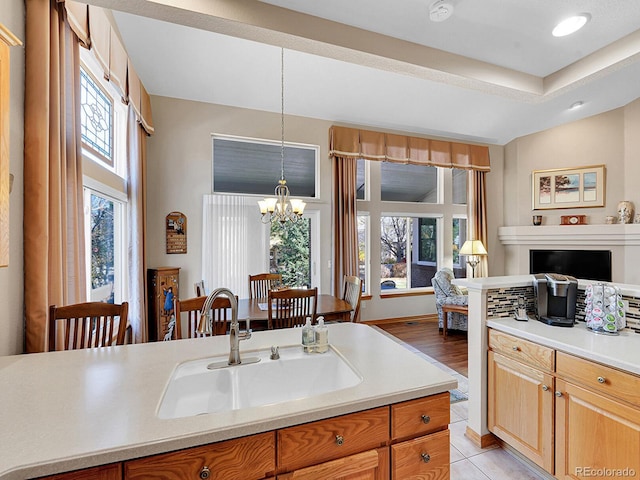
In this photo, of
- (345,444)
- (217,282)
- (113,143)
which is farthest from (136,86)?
(345,444)

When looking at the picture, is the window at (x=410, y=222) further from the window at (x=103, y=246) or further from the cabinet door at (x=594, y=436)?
the cabinet door at (x=594, y=436)

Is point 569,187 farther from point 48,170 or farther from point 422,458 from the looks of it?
point 48,170

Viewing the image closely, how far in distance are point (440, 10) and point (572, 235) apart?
479 cm

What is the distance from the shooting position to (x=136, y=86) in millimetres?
3270

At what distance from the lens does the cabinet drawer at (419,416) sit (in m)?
1.06

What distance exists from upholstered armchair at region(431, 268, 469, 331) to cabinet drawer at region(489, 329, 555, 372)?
245 centimetres

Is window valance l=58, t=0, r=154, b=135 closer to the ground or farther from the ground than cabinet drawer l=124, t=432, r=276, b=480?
farther from the ground

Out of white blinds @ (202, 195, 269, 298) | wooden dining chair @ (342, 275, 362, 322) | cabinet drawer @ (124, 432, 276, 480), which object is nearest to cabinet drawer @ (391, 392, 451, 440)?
cabinet drawer @ (124, 432, 276, 480)

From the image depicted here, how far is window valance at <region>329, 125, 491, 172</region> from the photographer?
473cm

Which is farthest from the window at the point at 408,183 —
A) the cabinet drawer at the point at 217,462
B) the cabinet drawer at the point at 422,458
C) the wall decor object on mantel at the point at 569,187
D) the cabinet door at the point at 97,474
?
the cabinet door at the point at 97,474

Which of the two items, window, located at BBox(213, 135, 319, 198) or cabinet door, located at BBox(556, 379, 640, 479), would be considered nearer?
cabinet door, located at BBox(556, 379, 640, 479)

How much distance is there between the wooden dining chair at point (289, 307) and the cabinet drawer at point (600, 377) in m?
1.78

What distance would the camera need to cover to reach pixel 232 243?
4.21 meters

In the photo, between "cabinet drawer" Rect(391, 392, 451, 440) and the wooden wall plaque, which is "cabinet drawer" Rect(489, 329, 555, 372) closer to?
"cabinet drawer" Rect(391, 392, 451, 440)
